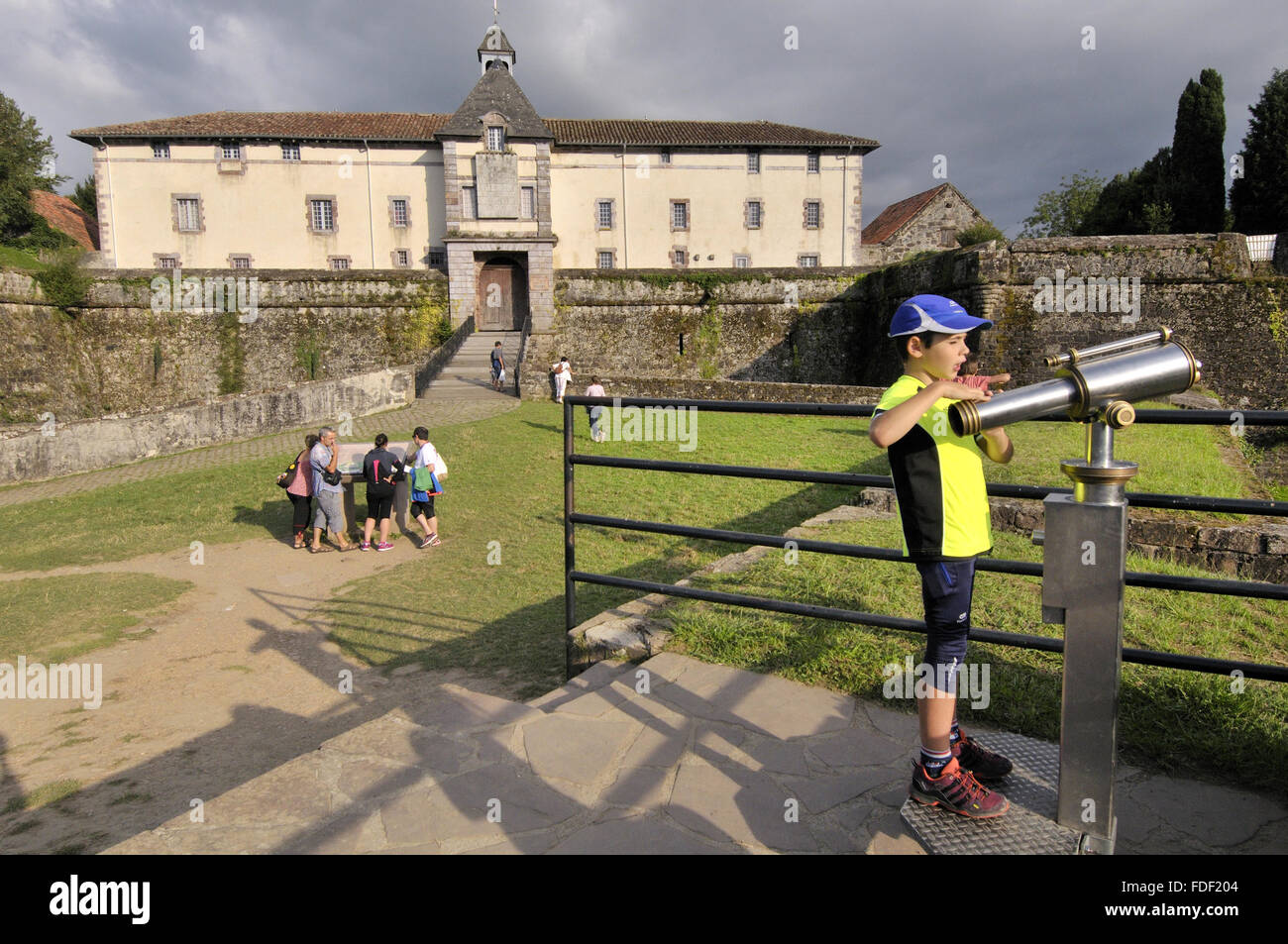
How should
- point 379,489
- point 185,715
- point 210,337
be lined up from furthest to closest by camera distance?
point 210,337, point 379,489, point 185,715

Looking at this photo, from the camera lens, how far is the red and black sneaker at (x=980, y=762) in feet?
8.13

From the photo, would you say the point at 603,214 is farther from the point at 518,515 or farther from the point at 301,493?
the point at 301,493

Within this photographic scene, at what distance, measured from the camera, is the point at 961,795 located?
225 cm

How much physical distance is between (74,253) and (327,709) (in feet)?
102

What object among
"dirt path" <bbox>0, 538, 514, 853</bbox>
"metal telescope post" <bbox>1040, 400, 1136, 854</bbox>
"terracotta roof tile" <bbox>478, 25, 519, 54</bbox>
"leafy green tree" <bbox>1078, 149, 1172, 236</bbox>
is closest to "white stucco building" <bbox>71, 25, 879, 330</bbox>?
"terracotta roof tile" <bbox>478, 25, 519, 54</bbox>

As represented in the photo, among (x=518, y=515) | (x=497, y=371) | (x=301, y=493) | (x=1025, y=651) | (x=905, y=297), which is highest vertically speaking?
(x=905, y=297)

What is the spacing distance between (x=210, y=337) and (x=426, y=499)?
22.8 metres

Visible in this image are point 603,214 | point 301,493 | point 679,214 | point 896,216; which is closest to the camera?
point 301,493

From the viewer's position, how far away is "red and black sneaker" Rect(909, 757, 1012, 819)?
7.38 feet

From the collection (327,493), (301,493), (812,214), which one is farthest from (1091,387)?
(812,214)

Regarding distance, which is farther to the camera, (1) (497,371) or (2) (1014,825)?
(1) (497,371)

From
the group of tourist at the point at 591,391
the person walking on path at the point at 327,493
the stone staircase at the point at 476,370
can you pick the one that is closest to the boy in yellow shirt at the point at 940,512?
the person walking on path at the point at 327,493

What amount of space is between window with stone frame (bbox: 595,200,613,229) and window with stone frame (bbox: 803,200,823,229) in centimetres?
1013

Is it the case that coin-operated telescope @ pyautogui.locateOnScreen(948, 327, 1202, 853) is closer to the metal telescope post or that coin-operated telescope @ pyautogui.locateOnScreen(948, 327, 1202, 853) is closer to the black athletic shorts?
the metal telescope post
